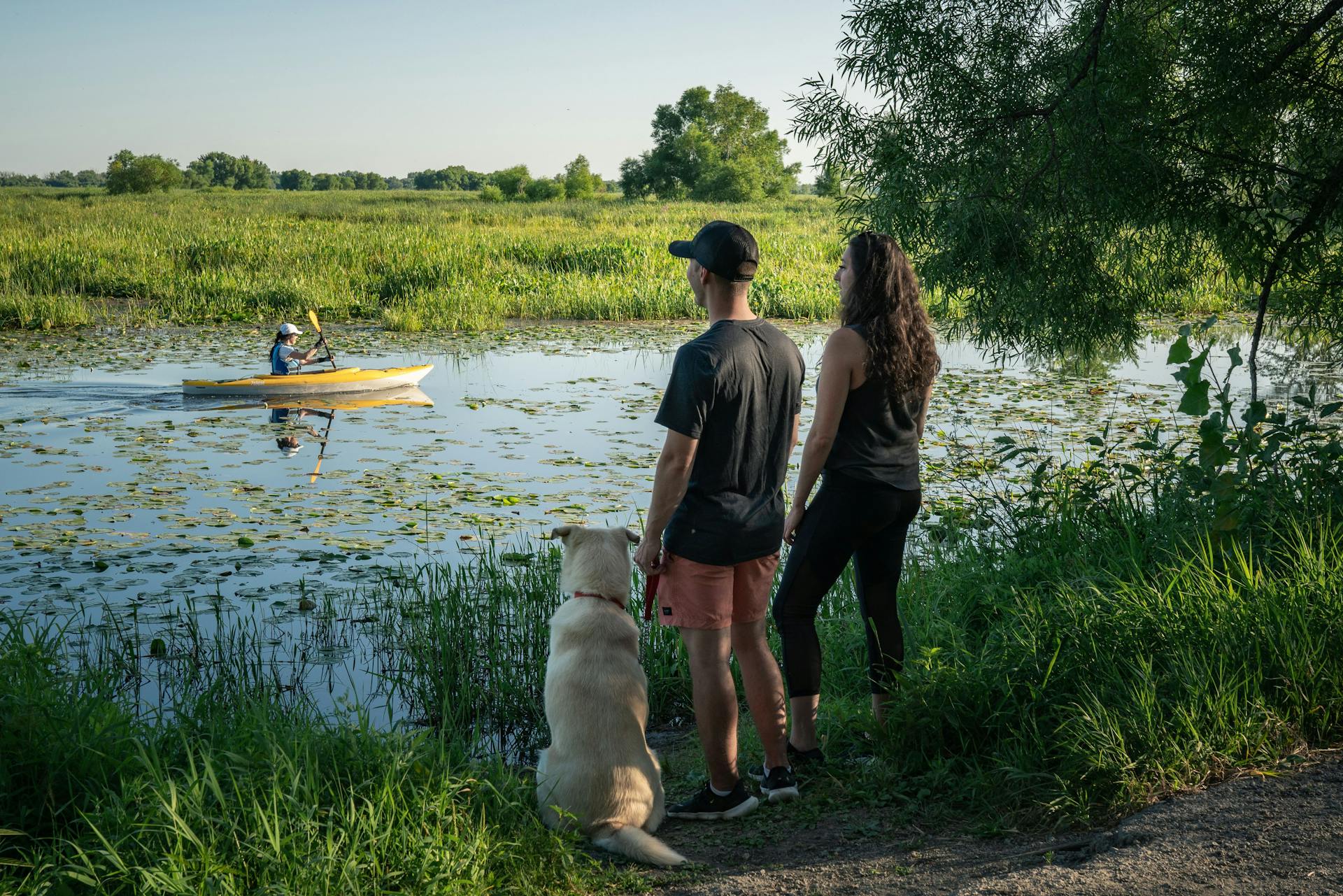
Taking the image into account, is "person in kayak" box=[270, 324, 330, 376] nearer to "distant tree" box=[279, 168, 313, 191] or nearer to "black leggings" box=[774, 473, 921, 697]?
"black leggings" box=[774, 473, 921, 697]

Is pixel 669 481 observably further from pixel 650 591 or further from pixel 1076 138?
pixel 1076 138

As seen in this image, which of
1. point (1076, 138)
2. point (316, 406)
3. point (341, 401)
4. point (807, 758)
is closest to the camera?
point (807, 758)

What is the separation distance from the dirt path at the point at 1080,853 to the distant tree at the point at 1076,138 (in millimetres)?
4319

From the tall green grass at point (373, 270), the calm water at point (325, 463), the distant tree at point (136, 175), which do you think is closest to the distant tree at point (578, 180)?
the distant tree at point (136, 175)

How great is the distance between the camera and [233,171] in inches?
4953

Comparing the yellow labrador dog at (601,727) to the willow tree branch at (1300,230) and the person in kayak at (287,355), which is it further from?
the person in kayak at (287,355)

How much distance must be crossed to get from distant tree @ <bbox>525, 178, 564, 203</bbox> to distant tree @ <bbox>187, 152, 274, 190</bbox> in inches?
1915

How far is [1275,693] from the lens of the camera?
155 inches

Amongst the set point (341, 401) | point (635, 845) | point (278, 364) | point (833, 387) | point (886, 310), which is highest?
point (886, 310)

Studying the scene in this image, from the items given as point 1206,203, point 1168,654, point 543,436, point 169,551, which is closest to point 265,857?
point 1168,654

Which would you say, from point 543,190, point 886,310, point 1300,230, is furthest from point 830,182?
point 543,190

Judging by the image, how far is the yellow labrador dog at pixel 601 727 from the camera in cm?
348

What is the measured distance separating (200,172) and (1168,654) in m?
130

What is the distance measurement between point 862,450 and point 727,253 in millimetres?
927
